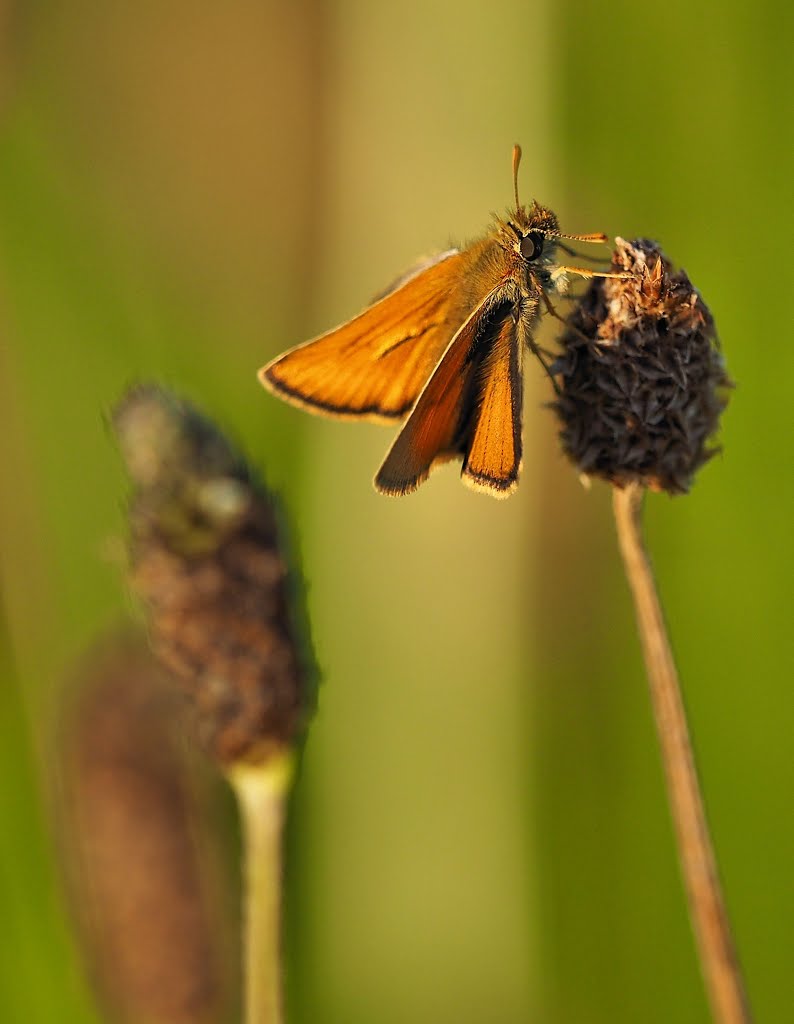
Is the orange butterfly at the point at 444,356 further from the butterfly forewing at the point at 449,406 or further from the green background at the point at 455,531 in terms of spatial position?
the green background at the point at 455,531

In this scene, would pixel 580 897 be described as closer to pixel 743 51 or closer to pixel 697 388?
pixel 697 388

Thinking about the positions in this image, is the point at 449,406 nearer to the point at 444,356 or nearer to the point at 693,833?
the point at 444,356

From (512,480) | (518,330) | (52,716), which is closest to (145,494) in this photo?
(512,480)

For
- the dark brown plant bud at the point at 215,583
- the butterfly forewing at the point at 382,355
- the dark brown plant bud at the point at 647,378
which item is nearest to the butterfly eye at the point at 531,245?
the butterfly forewing at the point at 382,355

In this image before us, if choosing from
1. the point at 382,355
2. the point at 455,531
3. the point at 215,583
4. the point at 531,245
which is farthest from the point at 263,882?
the point at 455,531

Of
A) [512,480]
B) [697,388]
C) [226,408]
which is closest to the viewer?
[697,388]

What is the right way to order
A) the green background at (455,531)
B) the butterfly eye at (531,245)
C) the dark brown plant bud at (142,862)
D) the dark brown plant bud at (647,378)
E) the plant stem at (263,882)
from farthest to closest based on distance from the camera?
1. the green background at (455,531)
2. the dark brown plant bud at (142,862)
3. the butterfly eye at (531,245)
4. the dark brown plant bud at (647,378)
5. the plant stem at (263,882)
